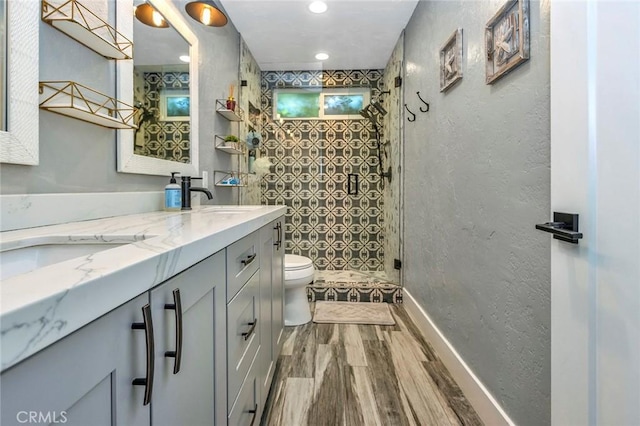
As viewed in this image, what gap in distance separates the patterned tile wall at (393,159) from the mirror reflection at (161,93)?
6.16 feet

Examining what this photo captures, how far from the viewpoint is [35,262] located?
0.78 metres

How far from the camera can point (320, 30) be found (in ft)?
9.26

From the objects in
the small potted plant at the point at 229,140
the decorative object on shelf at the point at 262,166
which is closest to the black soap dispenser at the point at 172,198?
the small potted plant at the point at 229,140

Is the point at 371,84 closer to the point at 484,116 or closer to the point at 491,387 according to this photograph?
the point at 484,116

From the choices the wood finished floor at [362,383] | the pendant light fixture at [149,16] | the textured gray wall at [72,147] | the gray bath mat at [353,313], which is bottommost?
the wood finished floor at [362,383]

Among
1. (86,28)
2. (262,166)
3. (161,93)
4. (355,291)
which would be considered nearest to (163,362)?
(86,28)

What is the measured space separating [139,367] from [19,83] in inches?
35.6

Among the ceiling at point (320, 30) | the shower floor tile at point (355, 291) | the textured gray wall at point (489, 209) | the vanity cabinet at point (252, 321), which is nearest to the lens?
the vanity cabinet at point (252, 321)

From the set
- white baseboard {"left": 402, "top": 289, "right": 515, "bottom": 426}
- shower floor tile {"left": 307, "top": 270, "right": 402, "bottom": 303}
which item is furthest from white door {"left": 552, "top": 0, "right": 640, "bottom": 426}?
shower floor tile {"left": 307, "top": 270, "right": 402, "bottom": 303}

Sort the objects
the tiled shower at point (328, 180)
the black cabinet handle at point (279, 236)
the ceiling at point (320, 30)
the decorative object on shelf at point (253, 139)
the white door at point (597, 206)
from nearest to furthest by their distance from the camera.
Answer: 1. the white door at point (597, 206)
2. the black cabinet handle at point (279, 236)
3. the ceiling at point (320, 30)
4. the decorative object on shelf at point (253, 139)
5. the tiled shower at point (328, 180)

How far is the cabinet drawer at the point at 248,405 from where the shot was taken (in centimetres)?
99

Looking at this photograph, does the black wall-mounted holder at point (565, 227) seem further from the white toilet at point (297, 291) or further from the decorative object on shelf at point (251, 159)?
the decorative object on shelf at point (251, 159)

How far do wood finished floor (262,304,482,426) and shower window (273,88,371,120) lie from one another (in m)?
2.45

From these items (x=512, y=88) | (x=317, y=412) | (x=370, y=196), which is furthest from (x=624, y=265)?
(x=370, y=196)
